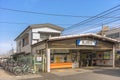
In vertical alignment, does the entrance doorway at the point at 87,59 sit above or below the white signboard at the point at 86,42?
below

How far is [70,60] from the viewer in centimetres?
2542

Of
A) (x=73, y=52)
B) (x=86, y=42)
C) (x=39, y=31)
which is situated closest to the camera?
(x=86, y=42)

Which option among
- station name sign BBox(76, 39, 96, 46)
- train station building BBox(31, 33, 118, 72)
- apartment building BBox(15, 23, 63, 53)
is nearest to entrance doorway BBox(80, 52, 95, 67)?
train station building BBox(31, 33, 118, 72)

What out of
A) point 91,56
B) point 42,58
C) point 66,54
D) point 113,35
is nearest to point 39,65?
point 42,58

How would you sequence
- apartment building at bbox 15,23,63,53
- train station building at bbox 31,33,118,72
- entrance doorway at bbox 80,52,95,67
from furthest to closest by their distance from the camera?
apartment building at bbox 15,23,63,53, entrance doorway at bbox 80,52,95,67, train station building at bbox 31,33,118,72

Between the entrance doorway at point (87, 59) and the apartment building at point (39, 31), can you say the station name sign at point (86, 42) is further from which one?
the apartment building at point (39, 31)

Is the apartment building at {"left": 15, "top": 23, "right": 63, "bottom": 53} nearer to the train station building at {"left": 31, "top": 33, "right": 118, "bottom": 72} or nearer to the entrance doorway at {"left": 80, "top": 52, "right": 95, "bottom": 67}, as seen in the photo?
the train station building at {"left": 31, "top": 33, "right": 118, "bottom": 72}

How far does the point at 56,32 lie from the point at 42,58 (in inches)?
390

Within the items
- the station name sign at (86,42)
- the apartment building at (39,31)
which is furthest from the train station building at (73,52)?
the apartment building at (39,31)

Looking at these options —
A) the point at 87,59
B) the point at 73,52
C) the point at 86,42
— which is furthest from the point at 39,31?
the point at 86,42

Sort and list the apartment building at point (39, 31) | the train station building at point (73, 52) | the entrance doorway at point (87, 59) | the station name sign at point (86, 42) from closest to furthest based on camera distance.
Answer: the train station building at point (73, 52) < the station name sign at point (86, 42) < the entrance doorway at point (87, 59) < the apartment building at point (39, 31)

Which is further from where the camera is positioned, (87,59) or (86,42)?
(87,59)

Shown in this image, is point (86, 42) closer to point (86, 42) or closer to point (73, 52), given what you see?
point (86, 42)

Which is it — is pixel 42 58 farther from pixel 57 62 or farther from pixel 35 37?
pixel 35 37
